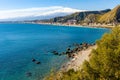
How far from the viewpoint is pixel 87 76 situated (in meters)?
35.7

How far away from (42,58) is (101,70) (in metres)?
67.4

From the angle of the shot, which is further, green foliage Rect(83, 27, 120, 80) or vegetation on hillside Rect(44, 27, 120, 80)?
vegetation on hillside Rect(44, 27, 120, 80)

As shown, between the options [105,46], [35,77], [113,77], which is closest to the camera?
[113,77]

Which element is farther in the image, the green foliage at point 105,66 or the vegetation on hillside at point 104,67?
the vegetation on hillside at point 104,67

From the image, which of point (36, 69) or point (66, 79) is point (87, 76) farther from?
point (36, 69)

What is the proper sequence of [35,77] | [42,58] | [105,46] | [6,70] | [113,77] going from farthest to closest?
[42,58] < [6,70] < [35,77] < [105,46] < [113,77]

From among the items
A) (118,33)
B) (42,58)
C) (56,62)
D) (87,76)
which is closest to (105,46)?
(118,33)

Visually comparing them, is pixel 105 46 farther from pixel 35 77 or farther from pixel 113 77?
pixel 35 77

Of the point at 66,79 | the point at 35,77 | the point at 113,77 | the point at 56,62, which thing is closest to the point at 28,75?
the point at 35,77

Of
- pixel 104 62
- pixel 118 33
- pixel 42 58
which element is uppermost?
pixel 118 33

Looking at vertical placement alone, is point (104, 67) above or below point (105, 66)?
below

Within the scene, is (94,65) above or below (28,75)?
above

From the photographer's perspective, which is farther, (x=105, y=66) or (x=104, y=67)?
(x=104, y=67)

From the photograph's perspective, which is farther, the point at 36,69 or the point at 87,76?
the point at 36,69
